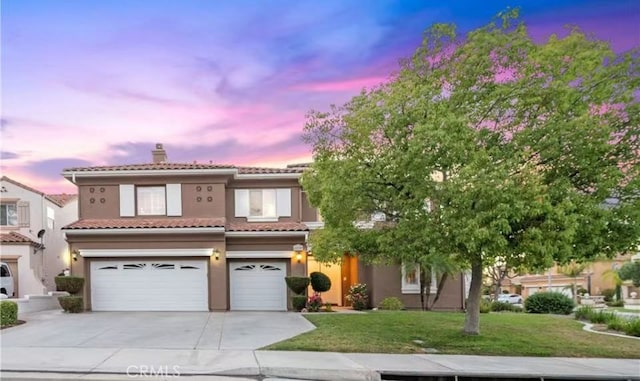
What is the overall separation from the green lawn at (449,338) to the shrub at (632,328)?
1316 millimetres

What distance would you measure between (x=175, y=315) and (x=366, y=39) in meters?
11.3

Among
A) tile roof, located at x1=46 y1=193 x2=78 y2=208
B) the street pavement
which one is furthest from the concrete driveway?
tile roof, located at x1=46 y1=193 x2=78 y2=208

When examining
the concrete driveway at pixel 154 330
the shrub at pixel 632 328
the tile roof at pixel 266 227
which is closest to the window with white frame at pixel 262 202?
the tile roof at pixel 266 227

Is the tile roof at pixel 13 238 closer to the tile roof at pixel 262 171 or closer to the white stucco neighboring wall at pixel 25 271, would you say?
the white stucco neighboring wall at pixel 25 271

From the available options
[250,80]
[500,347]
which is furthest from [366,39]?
[500,347]

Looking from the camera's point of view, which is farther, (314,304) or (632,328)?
(314,304)

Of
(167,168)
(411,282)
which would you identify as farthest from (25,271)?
(411,282)

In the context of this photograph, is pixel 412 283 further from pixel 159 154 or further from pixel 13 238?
pixel 13 238

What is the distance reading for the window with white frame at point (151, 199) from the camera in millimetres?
21016

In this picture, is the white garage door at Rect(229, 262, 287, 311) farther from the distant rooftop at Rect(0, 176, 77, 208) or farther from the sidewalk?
the distant rooftop at Rect(0, 176, 77, 208)

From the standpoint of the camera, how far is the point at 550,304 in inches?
919

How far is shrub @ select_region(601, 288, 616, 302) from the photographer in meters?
47.4

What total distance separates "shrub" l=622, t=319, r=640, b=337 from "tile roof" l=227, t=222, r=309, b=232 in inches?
458

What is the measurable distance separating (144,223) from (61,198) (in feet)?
41.6
